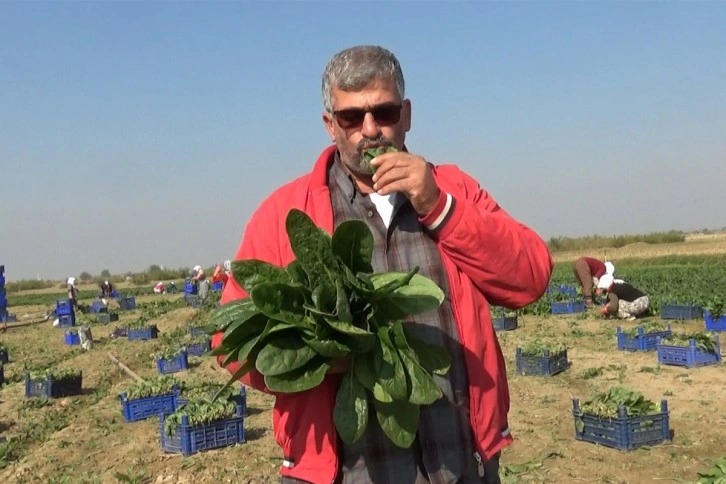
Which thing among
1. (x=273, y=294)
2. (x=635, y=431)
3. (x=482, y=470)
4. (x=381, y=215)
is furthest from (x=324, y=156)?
(x=635, y=431)

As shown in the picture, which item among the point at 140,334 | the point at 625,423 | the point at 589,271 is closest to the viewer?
the point at 625,423

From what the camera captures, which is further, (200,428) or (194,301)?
(194,301)

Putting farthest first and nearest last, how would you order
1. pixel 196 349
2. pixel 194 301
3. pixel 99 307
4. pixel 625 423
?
pixel 99 307, pixel 194 301, pixel 196 349, pixel 625 423

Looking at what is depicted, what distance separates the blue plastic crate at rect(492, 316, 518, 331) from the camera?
1678 centimetres

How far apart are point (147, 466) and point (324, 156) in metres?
6.18

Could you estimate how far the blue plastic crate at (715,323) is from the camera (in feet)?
43.3

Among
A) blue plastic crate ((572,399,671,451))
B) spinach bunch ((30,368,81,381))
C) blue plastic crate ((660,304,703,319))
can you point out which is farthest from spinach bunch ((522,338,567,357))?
spinach bunch ((30,368,81,381))

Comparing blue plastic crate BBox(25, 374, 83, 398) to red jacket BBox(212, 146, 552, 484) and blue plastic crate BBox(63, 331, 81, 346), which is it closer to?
blue plastic crate BBox(63, 331, 81, 346)

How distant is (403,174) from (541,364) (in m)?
9.38

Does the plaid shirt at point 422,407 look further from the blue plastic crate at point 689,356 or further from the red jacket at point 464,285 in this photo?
the blue plastic crate at point 689,356

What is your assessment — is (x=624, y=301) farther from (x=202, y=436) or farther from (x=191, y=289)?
(x=191, y=289)

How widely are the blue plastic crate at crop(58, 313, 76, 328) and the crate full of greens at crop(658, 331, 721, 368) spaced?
19946 mm

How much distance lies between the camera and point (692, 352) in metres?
10.4

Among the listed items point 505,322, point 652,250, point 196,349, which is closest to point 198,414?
point 196,349
